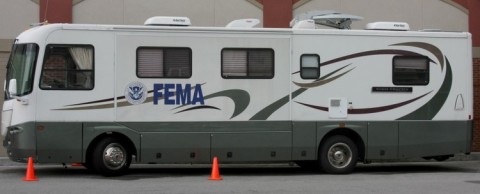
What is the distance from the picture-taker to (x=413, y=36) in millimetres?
15039

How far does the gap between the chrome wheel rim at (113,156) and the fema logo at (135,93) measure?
36.9 inches

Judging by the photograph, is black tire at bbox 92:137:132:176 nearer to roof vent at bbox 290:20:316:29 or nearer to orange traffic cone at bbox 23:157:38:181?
orange traffic cone at bbox 23:157:38:181

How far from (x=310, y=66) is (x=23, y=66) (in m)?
5.75

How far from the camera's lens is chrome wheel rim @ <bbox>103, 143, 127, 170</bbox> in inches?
531

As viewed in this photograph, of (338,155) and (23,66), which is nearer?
(23,66)

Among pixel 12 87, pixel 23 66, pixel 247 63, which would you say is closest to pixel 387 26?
pixel 247 63

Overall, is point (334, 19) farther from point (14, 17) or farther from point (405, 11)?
point (14, 17)

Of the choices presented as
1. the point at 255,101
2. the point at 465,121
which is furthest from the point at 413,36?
the point at 255,101

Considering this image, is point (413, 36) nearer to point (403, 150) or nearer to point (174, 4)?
point (403, 150)

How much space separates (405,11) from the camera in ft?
64.7

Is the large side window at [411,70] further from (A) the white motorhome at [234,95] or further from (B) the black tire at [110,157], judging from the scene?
(B) the black tire at [110,157]

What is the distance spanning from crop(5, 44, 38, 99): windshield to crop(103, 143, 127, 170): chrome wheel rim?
1876mm

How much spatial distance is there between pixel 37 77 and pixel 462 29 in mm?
12393

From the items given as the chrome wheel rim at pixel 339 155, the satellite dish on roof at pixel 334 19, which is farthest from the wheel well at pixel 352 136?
the satellite dish on roof at pixel 334 19
